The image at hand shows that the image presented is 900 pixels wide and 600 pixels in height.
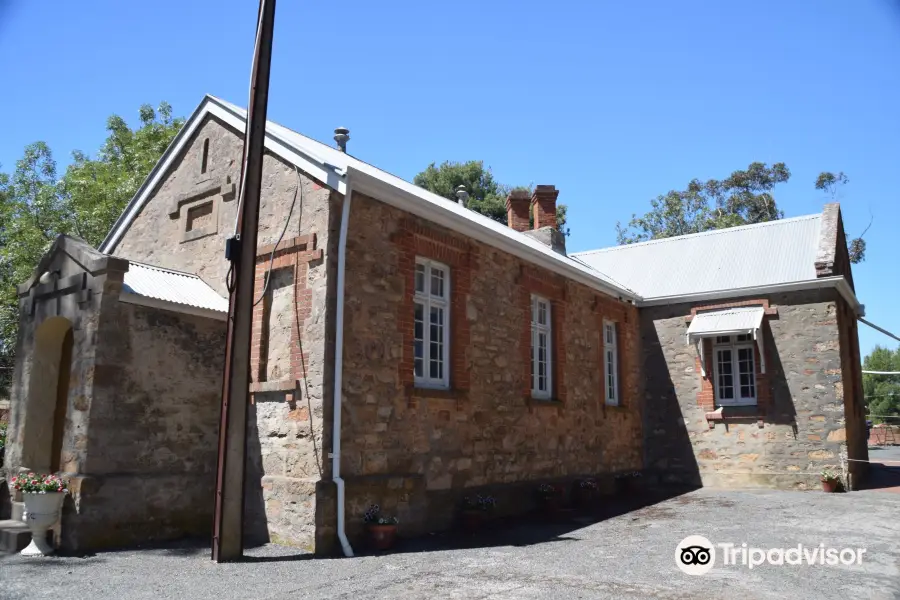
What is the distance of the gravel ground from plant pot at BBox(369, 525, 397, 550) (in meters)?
0.25

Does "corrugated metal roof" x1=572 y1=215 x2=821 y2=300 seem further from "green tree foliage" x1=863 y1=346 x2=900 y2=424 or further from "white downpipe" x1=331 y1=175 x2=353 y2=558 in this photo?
"green tree foliage" x1=863 y1=346 x2=900 y2=424

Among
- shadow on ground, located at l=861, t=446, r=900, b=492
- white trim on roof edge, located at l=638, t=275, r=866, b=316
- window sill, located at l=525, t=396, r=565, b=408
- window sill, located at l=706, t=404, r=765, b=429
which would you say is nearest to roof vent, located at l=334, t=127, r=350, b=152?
window sill, located at l=525, t=396, r=565, b=408

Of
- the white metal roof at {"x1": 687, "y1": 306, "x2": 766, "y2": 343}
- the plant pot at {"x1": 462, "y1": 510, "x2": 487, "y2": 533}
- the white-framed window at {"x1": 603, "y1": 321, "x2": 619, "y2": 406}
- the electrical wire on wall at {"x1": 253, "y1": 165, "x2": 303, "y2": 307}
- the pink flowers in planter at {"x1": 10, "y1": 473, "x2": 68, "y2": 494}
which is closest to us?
the pink flowers in planter at {"x1": 10, "y1": 473, "x2": 68, "y2": 494}

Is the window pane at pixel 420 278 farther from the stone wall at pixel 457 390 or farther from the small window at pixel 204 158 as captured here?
the small window at pixel 204 158

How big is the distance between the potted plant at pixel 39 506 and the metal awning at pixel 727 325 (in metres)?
12.3

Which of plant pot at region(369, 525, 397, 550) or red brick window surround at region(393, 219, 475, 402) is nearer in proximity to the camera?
plant pot at region(369, 525, 397, 550)

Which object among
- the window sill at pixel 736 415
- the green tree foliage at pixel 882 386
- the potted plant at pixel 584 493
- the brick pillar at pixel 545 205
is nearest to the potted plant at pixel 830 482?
the window sill at pixel 736 415

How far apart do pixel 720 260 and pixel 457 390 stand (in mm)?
9852

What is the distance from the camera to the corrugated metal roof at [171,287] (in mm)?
8602

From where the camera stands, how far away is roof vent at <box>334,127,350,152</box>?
13.1 m

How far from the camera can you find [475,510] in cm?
918

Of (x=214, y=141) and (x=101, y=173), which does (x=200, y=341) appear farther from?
(x=101, y=173)

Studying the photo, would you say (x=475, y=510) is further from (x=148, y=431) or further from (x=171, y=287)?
(x=171, y=287)

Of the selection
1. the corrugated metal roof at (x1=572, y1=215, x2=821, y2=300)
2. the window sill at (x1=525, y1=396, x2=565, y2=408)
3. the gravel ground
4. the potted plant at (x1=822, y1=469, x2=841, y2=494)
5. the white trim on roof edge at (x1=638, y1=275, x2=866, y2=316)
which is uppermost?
the corrugated metal roof at (x1=572, y1=215, x2=821, y2=300)
